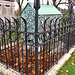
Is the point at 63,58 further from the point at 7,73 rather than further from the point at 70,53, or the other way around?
the point at 7,73

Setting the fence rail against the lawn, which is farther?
the lawn

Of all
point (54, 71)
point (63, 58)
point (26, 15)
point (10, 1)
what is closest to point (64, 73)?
point (54, 71)

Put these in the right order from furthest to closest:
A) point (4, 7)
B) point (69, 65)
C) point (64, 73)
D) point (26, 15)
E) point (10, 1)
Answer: point (10, 1) → point (4, 7) → point (26, 15) → point (69, 65) → point (64, 73)

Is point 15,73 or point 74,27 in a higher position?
point 74,27

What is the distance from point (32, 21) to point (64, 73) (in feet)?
5.98

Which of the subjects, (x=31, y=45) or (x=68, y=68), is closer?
(x=31, y=45)

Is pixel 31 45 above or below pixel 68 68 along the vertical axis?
above

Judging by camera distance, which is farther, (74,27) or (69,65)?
(74,27)

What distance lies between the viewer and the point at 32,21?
129 inches

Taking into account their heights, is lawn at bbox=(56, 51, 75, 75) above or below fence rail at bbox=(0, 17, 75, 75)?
below

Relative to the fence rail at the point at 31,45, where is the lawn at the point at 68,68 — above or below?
below

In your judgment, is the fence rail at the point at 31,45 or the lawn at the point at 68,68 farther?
the lawn at the point at 68,68

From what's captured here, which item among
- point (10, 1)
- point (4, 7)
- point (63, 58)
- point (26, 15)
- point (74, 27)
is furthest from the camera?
point (10, 1)

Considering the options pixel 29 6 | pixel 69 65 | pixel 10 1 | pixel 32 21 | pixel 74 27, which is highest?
pixel 10 1
